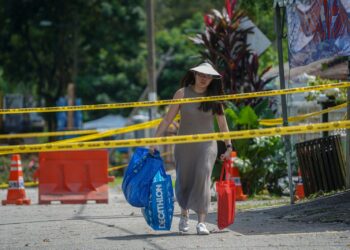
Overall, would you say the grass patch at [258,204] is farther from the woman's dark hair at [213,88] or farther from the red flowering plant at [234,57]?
the woman's dark hair at [213,88]

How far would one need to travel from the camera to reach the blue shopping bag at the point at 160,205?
884 centimetres

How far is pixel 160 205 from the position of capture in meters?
8.84

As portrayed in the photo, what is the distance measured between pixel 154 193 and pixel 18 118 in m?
35.1

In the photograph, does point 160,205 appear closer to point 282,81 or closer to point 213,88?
point 213,88

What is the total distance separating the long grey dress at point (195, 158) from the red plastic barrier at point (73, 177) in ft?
16.5

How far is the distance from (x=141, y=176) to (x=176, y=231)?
723mm

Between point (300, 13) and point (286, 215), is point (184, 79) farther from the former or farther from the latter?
point (300, 13)

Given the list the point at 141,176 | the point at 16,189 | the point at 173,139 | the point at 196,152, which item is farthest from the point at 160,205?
the point at 16,189

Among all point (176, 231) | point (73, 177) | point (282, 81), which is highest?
point (282, 81)

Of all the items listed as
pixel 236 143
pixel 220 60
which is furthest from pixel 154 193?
pixel 220 60

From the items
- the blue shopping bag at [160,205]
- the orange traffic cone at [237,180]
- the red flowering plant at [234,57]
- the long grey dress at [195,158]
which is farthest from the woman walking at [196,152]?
the red flowering plant at [234,57]

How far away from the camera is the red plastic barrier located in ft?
45.2

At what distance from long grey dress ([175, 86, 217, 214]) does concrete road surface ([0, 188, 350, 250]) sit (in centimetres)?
35

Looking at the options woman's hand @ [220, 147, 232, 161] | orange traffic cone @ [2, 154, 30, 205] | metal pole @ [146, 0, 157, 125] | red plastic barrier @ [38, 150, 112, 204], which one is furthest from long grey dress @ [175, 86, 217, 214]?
metal pole @ [146, 0, 157, 125]
